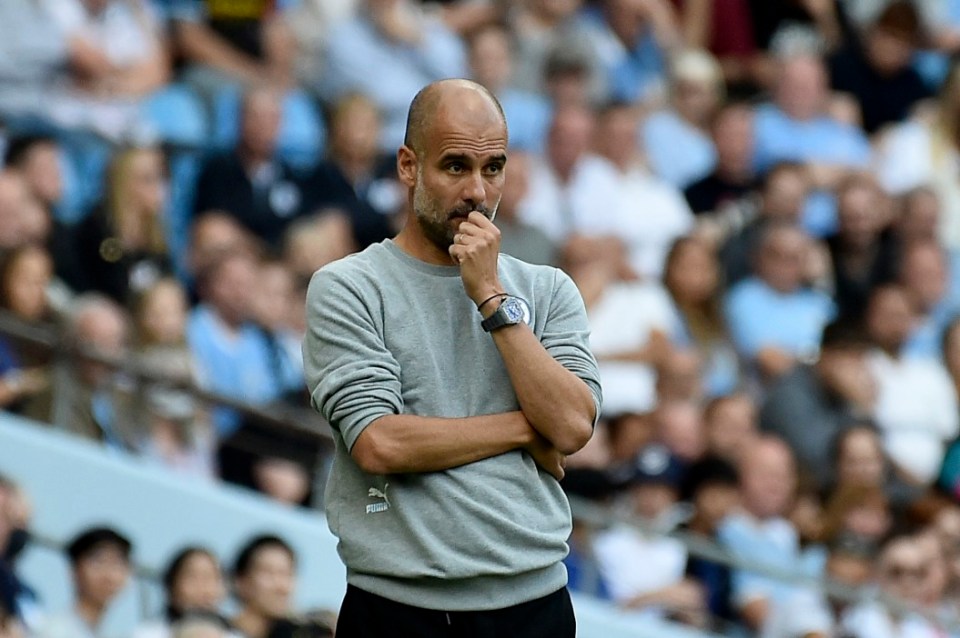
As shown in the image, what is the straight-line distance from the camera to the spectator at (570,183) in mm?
10164

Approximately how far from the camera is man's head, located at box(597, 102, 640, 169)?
1070 centimetres

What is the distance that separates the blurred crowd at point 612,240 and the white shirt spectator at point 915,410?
0.02 m

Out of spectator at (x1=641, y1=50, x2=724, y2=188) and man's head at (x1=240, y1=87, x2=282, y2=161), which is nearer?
man's head at (x1=240, y1=87, x2=282, y2=161)

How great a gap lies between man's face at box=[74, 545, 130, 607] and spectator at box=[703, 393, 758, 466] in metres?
2.79

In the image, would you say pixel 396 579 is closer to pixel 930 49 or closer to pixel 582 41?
pixel 582 41

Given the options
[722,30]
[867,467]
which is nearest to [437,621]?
[867,467]

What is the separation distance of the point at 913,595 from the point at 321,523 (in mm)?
2627

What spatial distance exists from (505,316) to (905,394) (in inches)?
266

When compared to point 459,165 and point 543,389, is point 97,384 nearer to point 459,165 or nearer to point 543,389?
point 459,165

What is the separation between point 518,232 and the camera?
9.53 metres

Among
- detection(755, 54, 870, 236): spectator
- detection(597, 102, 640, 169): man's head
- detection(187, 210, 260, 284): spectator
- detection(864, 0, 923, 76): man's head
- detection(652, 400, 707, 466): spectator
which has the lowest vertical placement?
detection(652, 400, 707, 466): spectator

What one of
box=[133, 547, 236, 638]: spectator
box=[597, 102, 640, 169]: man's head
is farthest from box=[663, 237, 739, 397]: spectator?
box=[133, 547, 236, 638]: spectator

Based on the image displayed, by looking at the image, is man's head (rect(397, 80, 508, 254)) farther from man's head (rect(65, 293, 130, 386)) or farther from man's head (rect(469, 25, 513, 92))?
man's head (rect(469, 25, 513, 92))

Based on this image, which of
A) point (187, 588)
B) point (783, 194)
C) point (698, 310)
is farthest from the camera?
point (783, 194)
